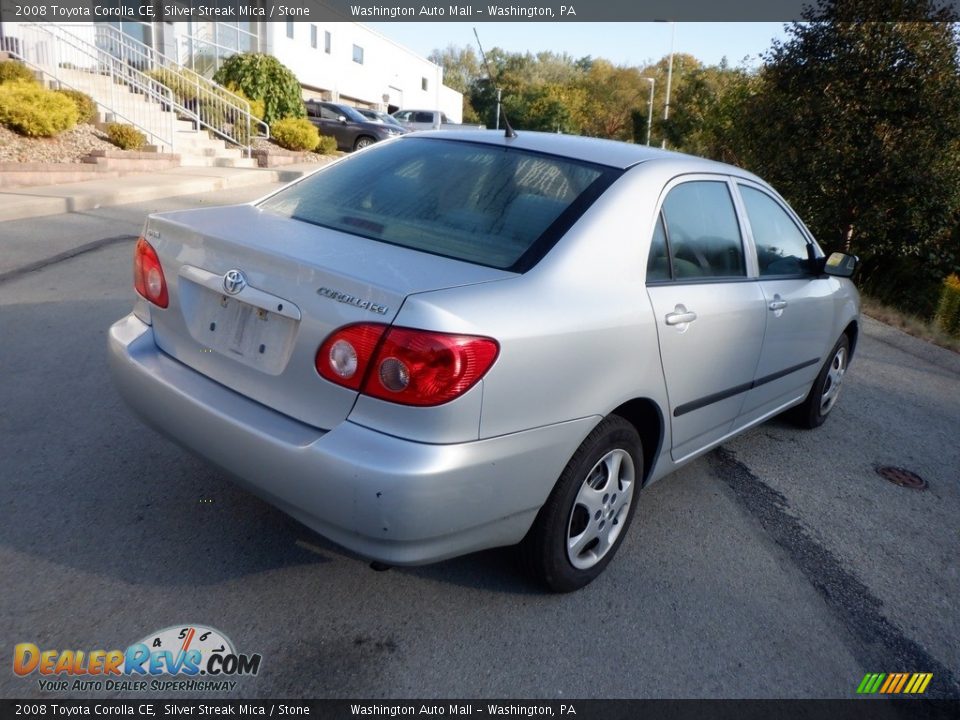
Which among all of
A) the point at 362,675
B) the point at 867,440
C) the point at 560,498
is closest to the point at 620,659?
the point at 560,498

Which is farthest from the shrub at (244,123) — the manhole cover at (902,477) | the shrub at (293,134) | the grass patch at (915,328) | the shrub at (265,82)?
the manhole cover at (902,477)

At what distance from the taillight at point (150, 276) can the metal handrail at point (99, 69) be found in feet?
46.1

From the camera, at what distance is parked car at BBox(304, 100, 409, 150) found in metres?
25.8

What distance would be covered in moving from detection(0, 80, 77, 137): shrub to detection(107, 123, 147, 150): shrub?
112 centimetres

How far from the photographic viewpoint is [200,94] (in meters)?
18.7

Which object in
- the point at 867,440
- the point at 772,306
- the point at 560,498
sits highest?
the point at 772,306

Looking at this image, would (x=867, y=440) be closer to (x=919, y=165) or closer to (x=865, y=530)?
(x=865, y=530)

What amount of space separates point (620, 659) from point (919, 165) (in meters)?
11.9

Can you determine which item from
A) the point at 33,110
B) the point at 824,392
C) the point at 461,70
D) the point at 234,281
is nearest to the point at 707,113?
the point at 33,110

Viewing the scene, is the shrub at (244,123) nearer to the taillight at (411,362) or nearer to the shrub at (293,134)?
the shrub at (293,134)

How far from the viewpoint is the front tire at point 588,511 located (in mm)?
2822

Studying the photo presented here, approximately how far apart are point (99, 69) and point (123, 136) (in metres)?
4.10

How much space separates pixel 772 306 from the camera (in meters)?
3.99

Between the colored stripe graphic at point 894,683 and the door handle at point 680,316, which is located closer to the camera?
the colored stripe graphic at point 894,683
